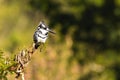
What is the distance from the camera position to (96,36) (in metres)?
26.2

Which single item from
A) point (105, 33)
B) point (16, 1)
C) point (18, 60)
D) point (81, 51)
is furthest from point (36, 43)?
point (16, 1)

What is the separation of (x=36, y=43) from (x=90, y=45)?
20.5 meters

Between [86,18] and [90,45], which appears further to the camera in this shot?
[86,18]

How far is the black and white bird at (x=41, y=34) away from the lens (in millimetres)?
4754

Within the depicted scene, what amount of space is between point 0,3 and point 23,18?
2751 mm

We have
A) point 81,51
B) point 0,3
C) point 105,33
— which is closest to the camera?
point 81,51

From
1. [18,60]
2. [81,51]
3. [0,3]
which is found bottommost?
[18,60]

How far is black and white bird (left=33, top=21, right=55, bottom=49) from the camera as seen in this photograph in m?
4.75

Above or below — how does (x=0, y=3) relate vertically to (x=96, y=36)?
above

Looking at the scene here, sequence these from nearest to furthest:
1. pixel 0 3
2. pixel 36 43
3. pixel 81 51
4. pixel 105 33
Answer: pixel 36 43 → pixel 81 51 → pixel 105 33 → pixel 0 3

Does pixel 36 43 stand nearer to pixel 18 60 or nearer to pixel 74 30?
pixel 18 60

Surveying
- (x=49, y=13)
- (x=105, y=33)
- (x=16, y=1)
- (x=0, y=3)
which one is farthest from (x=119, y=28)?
(x=16, y=1)

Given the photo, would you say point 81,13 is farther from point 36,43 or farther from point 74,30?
point 36,43

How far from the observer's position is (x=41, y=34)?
4758mm
